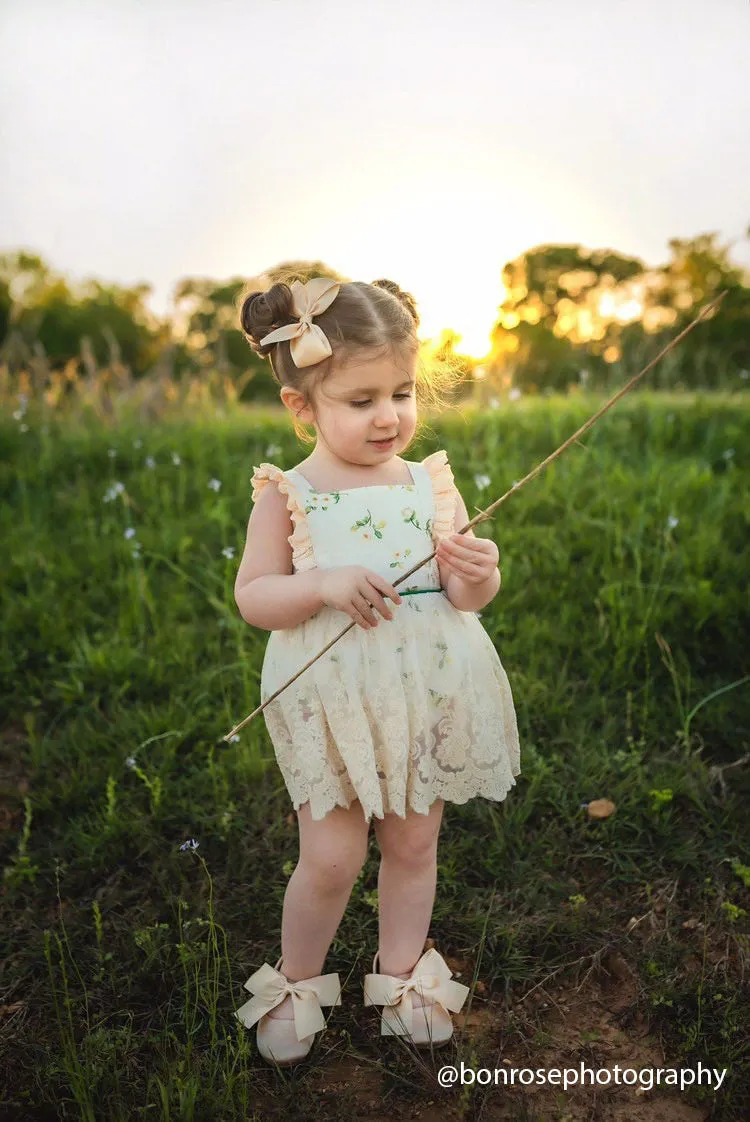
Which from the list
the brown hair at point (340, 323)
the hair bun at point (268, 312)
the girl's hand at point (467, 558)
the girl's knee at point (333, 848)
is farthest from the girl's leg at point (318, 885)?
the hair bun at point (268, 312)

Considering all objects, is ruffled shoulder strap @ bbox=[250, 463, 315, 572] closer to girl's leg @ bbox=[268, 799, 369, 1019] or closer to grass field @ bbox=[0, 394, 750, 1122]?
girl's leg @ bbox=[268, 799, 369, 1019]

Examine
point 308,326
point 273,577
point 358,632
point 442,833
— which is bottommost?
point 442,833

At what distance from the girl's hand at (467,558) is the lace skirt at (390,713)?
0.14 metres

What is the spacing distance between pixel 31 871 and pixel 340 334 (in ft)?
5.92

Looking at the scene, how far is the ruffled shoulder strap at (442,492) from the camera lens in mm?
1970

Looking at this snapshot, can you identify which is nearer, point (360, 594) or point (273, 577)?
point (360, 594)

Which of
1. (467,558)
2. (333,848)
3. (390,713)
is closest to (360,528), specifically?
(467,558)

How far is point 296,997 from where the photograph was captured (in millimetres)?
1978

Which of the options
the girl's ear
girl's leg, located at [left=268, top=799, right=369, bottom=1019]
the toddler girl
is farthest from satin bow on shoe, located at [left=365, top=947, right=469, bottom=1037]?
the girl's ear

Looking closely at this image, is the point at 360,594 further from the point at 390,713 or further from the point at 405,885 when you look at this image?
the point at 405,885

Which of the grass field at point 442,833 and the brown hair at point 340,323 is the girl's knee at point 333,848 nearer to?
the grass field at point 442,833

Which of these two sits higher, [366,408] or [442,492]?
[366,408]

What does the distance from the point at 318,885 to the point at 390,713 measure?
45 cm

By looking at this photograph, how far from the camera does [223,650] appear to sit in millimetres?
3445
